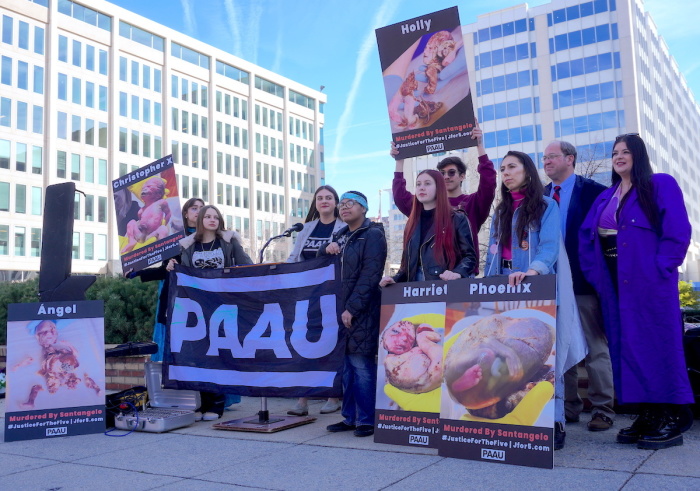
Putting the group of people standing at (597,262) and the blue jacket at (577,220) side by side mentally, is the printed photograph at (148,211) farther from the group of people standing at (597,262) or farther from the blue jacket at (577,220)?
the blue jacket at (577,220)

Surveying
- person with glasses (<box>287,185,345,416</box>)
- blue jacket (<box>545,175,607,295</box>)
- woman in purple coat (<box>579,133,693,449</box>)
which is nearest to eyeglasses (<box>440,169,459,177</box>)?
blue jacket (<box>545,175,607,295</box>)

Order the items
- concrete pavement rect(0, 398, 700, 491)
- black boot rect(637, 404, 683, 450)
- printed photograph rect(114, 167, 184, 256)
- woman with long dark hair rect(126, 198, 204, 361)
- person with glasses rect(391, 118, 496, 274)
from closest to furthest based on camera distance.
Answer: concrete pavement rect(0, 398, 700, 491)
black boot rect(637, 404, 683, 450)
person with glasses rect(391, 118, 496, 274)
woman with long dark hair rect(126, 198, 204, 361)
printed photograph rect(114, 167, 184, 256)

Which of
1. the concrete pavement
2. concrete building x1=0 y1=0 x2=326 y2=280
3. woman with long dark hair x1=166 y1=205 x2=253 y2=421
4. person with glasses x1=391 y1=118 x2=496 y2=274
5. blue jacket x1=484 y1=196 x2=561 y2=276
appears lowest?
the concrete pavement

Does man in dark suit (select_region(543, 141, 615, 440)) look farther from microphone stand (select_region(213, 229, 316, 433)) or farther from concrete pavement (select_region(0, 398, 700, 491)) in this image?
microphone stand (select_region(213, 229, 316, 433))

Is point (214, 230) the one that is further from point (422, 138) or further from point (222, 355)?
point (422, 138)

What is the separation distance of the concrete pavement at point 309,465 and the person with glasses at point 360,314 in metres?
0.24

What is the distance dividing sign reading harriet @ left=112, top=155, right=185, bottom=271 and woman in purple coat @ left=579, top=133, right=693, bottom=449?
4478mm

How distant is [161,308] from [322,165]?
→ 78.9 m

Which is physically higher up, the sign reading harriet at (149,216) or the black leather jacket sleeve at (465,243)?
the sign reading harriet at (149,216)

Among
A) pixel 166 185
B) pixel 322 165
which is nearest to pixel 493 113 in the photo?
pixel 322 165

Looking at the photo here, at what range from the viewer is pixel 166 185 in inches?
301

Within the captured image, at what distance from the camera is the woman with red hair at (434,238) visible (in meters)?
5.11

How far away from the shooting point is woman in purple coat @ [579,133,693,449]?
4.38 metres

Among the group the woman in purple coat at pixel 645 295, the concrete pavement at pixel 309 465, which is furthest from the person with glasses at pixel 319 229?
the woman in purple coat at pixel 645 295
